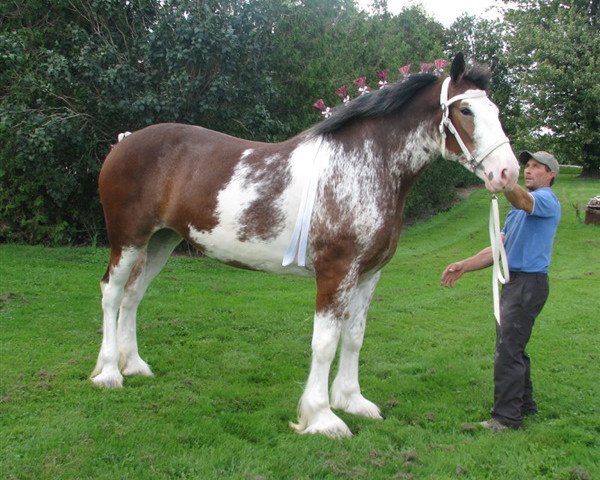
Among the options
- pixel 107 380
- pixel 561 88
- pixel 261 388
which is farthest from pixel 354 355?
pixel 561 88

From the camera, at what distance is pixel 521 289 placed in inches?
164

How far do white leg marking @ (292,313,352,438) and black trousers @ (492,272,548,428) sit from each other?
45.6 inches

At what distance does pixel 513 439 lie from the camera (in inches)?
158

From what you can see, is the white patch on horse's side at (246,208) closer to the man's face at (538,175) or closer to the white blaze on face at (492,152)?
the white blaze on face at (492,152)

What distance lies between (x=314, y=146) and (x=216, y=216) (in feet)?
2.88

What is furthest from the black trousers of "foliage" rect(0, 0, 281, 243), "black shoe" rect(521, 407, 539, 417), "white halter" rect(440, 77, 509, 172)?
"foliage" rect(0, 0, 281, 243)

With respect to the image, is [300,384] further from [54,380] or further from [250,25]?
[250,25]

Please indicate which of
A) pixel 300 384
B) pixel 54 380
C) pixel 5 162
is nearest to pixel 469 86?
pixel 300 384

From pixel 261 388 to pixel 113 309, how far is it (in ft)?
4.59

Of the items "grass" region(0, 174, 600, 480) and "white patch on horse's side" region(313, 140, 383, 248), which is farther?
"white patch on horse's side" region(313, 140, 383, 248)

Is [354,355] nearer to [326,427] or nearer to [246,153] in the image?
[326,427]

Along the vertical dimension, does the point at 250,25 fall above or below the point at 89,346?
above

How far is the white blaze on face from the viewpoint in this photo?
3551 millimetres

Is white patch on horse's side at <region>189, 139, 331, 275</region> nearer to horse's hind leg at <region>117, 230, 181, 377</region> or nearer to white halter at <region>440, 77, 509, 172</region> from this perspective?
white halter at <region>440, 77, 509, 172</region>
